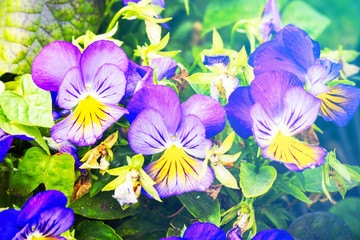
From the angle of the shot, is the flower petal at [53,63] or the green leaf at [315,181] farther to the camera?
the green leaf at [315,181]

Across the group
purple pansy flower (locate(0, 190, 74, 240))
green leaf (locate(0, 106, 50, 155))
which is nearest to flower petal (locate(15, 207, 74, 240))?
purple pansy flower (locate(0, 190, 74, 240))

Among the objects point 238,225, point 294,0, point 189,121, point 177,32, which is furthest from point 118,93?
point 294,0

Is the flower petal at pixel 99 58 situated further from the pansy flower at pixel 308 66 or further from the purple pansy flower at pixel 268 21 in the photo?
the purple pansy flower at pixel 268 21

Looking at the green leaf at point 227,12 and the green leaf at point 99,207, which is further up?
the green leaf at point 227,12

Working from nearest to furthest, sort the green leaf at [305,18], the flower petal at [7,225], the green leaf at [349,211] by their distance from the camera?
the flower petal at [7,225]
the green leaf at [349,211]
the green leaf at [305,18]

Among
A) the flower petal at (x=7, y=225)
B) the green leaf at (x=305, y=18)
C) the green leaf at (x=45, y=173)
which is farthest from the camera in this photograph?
the green leaf at (x=305, y=18)

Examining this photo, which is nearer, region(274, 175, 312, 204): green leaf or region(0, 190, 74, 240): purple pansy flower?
region(0, 190, 74, 240): purple pansy flower

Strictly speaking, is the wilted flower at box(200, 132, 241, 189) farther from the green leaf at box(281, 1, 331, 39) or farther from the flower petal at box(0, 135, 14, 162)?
the green leaf at box(281, 1, 331, 39)

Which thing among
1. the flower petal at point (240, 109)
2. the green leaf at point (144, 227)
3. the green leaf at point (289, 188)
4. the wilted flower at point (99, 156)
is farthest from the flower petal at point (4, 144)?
the green leaf at point (289, 188)
